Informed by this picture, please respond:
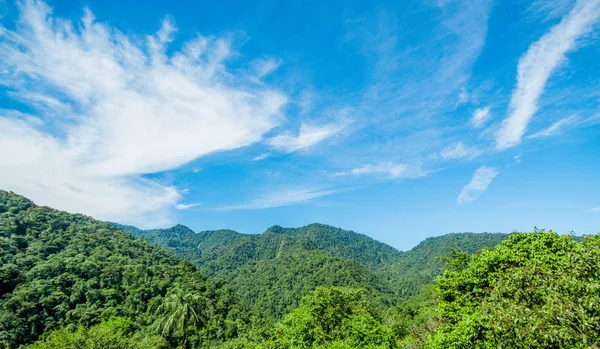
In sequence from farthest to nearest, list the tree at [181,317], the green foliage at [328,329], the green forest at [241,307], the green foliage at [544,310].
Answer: the tree at [181,317], the green foliage at [328,329], the green forest at [241,307], the green foliage at [544,310]

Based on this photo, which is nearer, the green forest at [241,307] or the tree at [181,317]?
the green forest at [241,307]

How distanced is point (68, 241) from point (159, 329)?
5216cm

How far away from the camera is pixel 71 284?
52.3m

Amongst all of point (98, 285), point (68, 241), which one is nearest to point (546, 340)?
point (98, 285)

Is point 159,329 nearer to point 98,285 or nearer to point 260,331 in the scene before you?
point 260,331

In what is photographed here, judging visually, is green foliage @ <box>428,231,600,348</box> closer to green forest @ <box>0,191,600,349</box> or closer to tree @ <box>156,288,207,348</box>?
green forest @ <box>0,191,600,349</box>

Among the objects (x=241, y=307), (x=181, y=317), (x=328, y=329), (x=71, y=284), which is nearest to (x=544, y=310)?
(x=328, y=329)

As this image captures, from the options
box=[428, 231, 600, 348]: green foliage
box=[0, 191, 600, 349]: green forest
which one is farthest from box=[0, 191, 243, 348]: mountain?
box=[428, 231, 600, 348]: green foliage

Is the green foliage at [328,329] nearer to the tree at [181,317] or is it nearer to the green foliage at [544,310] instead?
the tree at [181,317]

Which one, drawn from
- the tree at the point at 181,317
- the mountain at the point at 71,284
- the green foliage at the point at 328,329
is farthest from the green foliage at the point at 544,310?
the mountain at the point at 71,284

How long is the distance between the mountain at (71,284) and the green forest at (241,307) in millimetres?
208

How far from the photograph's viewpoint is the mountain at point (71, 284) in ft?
143

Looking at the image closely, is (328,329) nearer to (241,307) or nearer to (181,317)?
(181,317)

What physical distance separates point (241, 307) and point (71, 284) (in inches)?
1396
